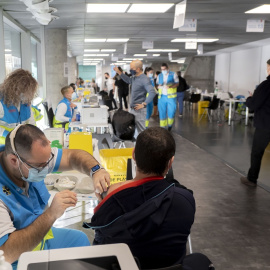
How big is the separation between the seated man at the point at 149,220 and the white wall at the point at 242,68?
14.4 m

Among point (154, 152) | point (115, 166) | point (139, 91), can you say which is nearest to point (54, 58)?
point (139, 91)

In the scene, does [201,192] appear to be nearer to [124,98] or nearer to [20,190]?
[20,190]

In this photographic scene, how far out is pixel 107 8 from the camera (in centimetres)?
668

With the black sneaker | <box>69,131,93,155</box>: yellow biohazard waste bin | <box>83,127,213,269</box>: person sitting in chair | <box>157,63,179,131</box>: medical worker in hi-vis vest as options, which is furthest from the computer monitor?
<box>157,63,179,131</box>: medical worker in hi-vis vest

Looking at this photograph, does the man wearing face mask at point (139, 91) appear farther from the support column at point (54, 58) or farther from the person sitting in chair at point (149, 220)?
the person sitting in chair at point (149, 220)

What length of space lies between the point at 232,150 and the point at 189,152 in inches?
36.8

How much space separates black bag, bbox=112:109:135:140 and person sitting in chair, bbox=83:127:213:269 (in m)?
3.95

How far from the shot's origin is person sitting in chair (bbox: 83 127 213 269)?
1376mm

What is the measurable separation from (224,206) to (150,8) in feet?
13.6

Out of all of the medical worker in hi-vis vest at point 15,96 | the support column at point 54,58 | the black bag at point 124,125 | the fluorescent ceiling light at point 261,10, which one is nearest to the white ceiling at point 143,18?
the fluorescent ceiling light at point 261,10

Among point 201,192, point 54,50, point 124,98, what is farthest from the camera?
point 124,98

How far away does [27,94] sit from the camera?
3.54 metres

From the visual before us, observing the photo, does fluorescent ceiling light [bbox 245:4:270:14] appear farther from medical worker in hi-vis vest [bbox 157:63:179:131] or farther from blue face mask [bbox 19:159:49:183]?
blue face mask [bbox 19:159:49:183]

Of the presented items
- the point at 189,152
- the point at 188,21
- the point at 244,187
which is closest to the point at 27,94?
the point at 244,187
